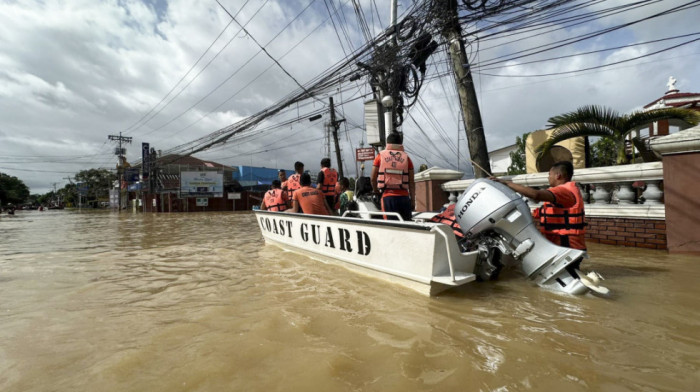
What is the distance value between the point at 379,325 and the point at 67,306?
2823 mm

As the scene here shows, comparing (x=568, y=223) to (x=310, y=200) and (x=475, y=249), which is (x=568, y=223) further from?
(x=310, y=200)

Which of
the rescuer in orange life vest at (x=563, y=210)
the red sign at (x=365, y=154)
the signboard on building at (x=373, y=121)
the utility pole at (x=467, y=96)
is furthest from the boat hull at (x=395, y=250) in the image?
the signboard on building at (x=373, y=121)

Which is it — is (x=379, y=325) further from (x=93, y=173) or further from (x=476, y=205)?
(x=93, y=173)

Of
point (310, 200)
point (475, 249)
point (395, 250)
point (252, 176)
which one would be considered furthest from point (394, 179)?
point (252, 176)

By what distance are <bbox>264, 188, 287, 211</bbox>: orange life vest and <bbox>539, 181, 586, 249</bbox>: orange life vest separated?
15.6 feet

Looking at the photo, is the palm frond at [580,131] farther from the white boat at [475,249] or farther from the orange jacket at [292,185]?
A: the orange jacket at [292,185]

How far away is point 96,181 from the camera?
2299 inches

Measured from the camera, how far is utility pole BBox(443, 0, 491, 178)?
752cm

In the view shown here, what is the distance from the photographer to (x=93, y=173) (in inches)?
2288

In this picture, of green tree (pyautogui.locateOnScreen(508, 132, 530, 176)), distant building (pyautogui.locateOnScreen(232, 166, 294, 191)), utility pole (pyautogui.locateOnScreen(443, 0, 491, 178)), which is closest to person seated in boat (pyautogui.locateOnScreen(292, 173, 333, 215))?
utility pole (pyautogui.locateOnScreen(443, 0, 491, 178))

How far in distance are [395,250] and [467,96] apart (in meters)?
5.66

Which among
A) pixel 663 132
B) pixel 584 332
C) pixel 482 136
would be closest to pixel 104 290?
pixel 584 332

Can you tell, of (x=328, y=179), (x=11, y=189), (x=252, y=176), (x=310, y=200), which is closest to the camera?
(x=310, y=200)

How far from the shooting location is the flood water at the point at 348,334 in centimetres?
171
